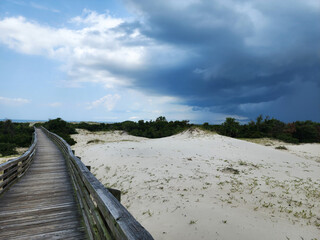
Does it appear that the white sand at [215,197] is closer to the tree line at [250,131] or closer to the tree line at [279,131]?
the tree line at [250,131]

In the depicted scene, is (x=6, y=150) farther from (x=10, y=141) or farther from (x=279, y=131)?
(x=279, y=131)

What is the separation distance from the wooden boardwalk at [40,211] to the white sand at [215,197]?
7.83 feet

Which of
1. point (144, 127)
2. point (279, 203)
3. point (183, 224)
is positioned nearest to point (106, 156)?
point (183, 224)

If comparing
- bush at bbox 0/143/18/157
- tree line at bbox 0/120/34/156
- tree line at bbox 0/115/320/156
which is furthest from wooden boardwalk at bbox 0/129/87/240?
tree line at bbox 0/115/320/156

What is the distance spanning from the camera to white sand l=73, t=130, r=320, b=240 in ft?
18.4

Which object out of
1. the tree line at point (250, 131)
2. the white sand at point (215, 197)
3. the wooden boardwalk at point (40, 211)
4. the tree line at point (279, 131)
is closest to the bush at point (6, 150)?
the tree line at point (250, 131)

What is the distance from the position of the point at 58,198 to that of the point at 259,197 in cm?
812

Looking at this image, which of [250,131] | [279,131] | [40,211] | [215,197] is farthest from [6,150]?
[279,131]

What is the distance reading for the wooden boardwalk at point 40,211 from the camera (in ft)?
13.3

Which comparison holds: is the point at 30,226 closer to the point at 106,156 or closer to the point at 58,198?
the point at 58,198

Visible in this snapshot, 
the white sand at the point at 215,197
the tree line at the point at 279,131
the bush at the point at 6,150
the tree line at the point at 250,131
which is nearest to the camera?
the white sand at the point at 215,197

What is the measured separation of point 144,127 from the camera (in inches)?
2099

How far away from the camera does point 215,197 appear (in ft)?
26.2

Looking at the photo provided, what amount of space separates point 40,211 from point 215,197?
645cm
